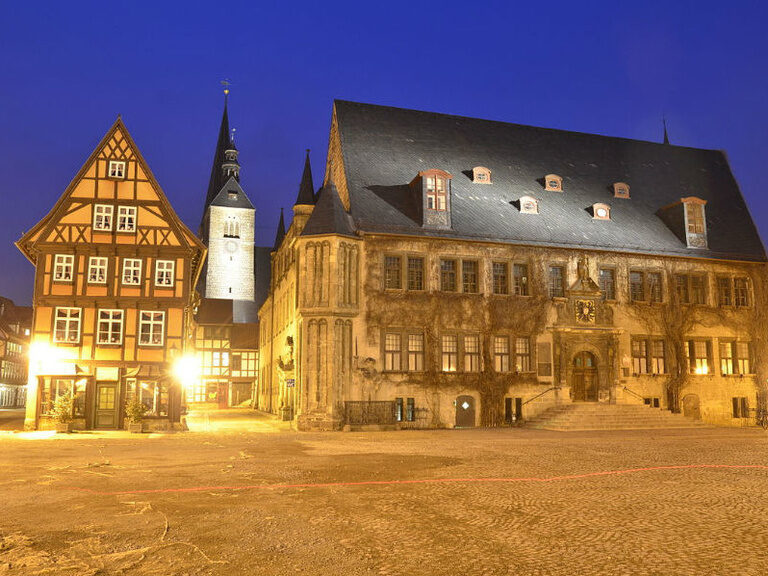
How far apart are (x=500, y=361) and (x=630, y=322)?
6.80m

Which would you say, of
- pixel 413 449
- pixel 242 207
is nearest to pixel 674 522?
pixel 413 449

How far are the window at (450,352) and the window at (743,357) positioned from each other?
1445cm

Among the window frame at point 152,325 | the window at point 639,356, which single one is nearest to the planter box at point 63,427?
the window frame at point 152,325

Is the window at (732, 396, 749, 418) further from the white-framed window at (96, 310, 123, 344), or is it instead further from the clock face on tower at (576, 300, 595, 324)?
the white-framed window at (96, 310, 123, 344)

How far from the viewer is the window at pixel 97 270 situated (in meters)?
26.4

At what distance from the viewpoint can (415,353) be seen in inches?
1085

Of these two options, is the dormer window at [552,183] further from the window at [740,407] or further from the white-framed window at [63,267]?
the white-framed window at [63,267]

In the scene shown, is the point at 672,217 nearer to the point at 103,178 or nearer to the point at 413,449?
the point at 413,449

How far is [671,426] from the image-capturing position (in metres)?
27.6

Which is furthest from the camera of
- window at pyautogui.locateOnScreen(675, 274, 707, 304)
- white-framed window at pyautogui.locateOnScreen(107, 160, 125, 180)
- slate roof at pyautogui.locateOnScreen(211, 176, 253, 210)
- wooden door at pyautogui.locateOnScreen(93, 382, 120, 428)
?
slate roof at pyautogui.locateOnScreen(211, 176, 253, 210)

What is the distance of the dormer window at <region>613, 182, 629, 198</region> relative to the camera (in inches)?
1345

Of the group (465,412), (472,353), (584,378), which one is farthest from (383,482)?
(584,378)

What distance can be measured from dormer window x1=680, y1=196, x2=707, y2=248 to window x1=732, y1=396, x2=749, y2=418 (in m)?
7.46

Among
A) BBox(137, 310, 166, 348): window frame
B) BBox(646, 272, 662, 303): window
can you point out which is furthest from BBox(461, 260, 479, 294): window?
BBox(137, 310, 166, 348): window frame
